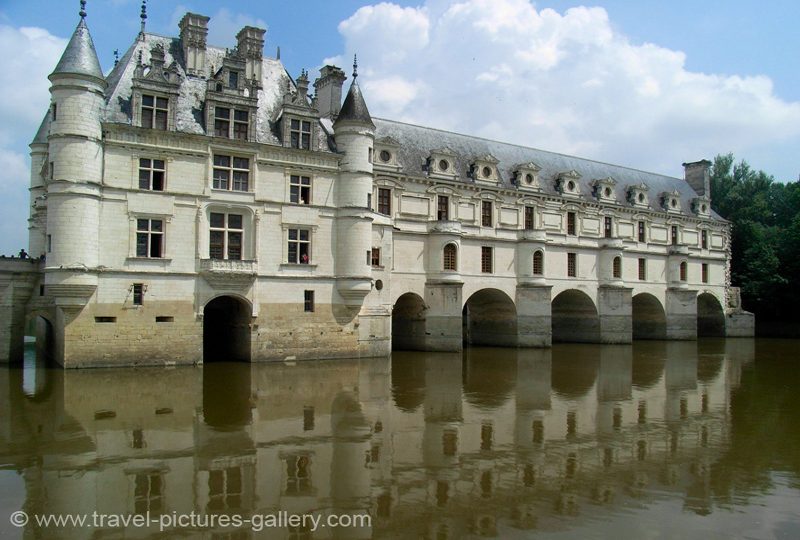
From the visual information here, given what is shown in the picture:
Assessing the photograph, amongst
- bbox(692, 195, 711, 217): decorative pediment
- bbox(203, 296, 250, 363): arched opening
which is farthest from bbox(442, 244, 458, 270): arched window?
bbox(692, 195, 711, 217): decorative pediment

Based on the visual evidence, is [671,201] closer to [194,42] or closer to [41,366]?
[194,42]

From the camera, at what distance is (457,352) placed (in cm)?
3056

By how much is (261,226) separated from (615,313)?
942 inches

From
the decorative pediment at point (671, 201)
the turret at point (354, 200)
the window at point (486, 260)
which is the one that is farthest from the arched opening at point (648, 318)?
the turret at point (354, 200)

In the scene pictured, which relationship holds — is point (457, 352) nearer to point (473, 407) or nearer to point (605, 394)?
point (605, 394)

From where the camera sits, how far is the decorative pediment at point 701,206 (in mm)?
47500

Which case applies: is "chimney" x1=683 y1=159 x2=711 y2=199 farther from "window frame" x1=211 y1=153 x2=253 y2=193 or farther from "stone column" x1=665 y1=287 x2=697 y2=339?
"window frame" x1=211 y1=153 x2=253 y2=193

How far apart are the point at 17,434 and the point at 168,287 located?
36.3 feet

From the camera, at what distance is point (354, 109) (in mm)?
27281

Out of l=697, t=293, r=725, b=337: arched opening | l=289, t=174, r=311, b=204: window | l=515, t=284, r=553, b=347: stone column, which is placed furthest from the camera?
l=697, t=293, r=725, b=337: arched opening

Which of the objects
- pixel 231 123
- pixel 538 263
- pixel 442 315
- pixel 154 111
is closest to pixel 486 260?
Answer: pixel 538 263

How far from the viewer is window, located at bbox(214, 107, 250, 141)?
2470 centimetres

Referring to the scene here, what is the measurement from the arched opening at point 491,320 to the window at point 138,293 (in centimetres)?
1919

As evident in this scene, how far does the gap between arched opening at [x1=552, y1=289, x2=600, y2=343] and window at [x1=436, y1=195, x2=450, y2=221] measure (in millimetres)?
10892
